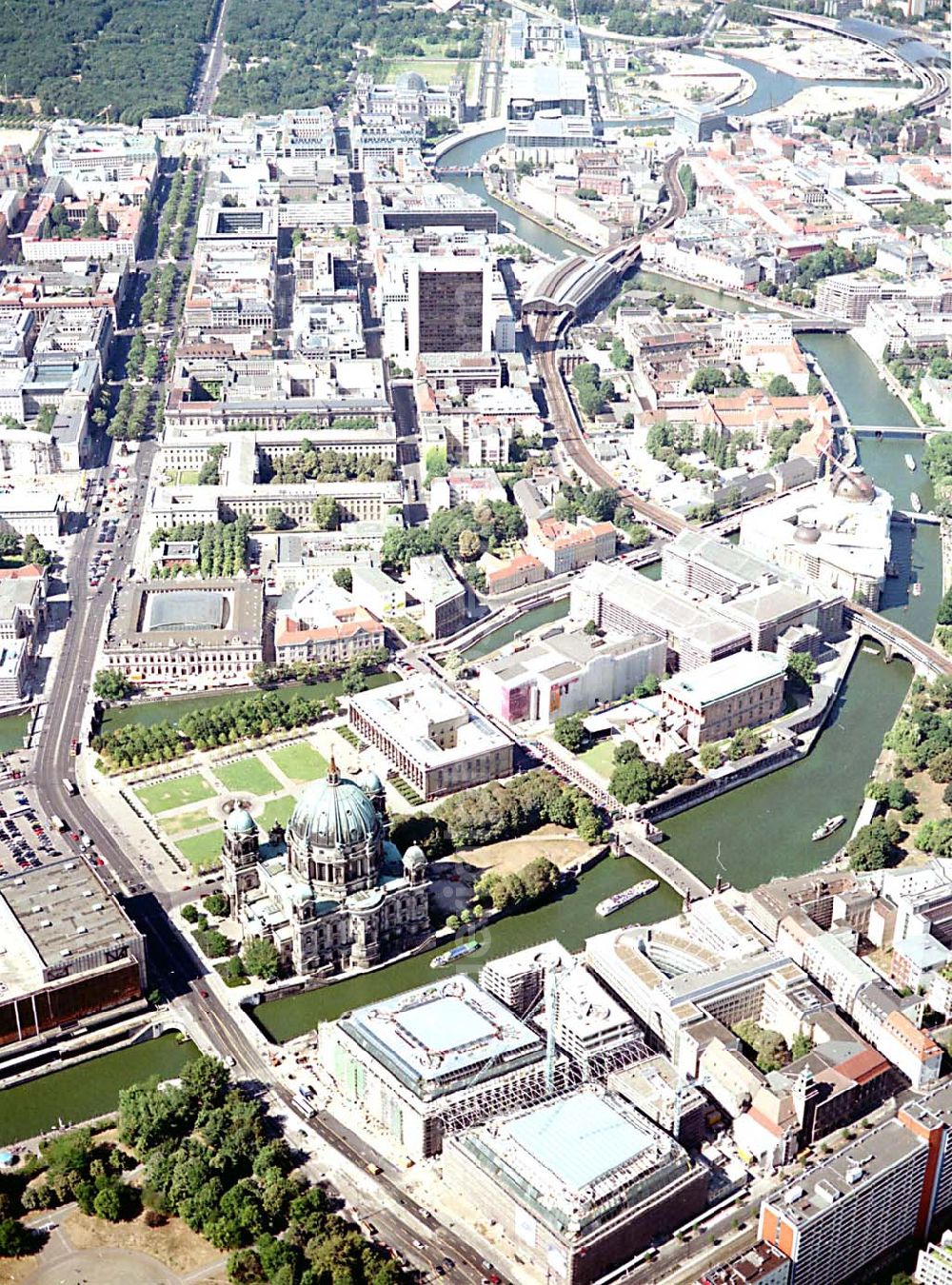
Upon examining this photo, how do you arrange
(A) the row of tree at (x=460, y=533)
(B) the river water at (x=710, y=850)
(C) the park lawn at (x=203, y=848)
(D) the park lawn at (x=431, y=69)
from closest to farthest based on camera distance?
(B) the river water at (x=710, y=850), (C) the park lawn at (x=203, y=848), (A) the row of tree at (x=460, y=533), (D) the park lawn at (x=431, y=69)

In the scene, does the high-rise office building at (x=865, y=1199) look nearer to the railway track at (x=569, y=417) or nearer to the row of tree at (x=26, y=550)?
the railway track at (x=569, y=417)

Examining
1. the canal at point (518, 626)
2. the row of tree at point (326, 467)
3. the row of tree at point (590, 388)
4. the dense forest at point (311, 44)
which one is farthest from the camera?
the dense forest at point (311, 44)

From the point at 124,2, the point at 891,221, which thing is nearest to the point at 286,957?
the point at 891,221

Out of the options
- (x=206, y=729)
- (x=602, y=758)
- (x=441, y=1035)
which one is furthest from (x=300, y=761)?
(x=441, y=1035)

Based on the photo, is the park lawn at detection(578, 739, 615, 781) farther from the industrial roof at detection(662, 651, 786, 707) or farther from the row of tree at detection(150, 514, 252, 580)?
the row of tree at detection(150, 514, 252, 580)

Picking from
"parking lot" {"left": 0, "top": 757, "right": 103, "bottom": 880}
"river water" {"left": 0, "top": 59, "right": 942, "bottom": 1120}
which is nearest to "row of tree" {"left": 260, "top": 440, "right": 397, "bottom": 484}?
"river water" {"left": 0, "top": 59, "right": 942, "bottom": 1120}

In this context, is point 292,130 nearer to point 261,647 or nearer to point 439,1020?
point 261,647

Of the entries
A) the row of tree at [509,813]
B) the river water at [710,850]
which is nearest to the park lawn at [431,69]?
the river water at [710,850]
